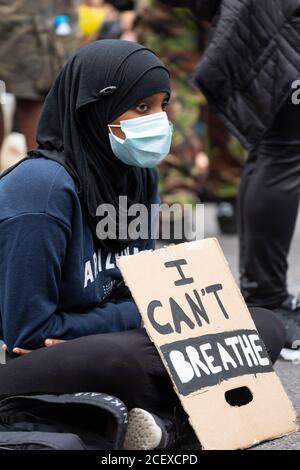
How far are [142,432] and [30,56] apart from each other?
243 centimetres

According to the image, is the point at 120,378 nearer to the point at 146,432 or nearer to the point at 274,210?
the point at 146,432

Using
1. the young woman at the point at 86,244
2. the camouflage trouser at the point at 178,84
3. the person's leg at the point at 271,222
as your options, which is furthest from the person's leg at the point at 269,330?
the camouflage trouser at the point at 178,84

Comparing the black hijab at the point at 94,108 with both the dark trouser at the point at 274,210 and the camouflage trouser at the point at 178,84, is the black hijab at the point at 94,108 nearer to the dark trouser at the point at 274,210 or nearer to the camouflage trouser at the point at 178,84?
the dark trouser at the point at 274,210

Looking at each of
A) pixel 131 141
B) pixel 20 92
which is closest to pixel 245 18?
pixel 131 141

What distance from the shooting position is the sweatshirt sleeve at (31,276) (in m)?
2.69

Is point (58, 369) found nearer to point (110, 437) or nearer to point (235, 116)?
point (110, 437)

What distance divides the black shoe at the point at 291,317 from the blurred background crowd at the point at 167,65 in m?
0.92

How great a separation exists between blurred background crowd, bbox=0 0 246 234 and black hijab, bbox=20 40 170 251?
4.36 ft

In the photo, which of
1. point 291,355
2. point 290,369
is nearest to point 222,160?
point 291,355

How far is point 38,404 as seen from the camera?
2.61 meters

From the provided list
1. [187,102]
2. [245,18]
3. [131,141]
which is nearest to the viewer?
[131,141]

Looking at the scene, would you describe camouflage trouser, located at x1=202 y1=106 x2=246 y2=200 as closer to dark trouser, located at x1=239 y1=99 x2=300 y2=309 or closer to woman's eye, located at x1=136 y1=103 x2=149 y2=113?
dark trouser, located at x1=239 y1=99 x2=300 y2=309

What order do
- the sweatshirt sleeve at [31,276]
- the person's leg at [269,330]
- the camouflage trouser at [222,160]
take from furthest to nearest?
the camouflage trouser at [222,160] < the person's leg at [269,330] < the sweatshirt sleeve at [31,276]

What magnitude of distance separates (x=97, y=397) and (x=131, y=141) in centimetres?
67
